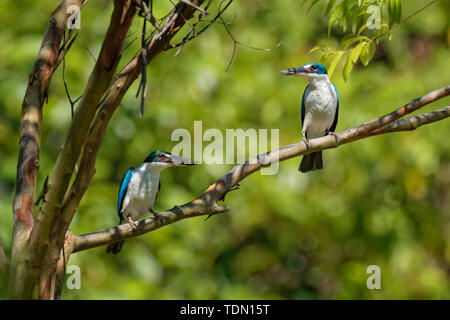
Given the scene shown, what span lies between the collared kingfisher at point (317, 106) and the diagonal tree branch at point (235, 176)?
1.80 metres

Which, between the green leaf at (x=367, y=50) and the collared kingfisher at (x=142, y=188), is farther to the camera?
the collared kingfisher at (x=142, y=188)

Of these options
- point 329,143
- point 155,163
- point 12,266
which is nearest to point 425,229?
point 155,163

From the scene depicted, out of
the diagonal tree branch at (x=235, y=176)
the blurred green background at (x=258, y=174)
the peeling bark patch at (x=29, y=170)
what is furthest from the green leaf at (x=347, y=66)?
the blurred green background at (x=258, y=174)

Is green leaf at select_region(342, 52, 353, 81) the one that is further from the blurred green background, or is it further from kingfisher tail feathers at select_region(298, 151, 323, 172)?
the blurred green background

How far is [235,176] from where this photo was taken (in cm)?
317

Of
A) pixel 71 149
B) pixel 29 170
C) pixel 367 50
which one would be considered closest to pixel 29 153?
pixel 29 170

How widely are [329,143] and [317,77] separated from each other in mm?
1921

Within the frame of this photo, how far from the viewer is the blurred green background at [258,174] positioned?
6.49 m

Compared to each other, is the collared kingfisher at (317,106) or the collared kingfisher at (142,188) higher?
the collared kingfisher at (317,106)

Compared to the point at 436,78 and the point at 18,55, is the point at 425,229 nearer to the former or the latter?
the point at 436,78

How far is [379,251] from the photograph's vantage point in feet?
26.3

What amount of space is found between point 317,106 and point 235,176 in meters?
2.22

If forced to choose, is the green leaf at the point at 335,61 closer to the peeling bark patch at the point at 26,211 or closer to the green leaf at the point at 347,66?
the green leaf at the point at 347,66

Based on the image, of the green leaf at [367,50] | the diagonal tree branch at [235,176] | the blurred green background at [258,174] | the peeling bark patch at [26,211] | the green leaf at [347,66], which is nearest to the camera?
the peeling bark patch at [26,211]
